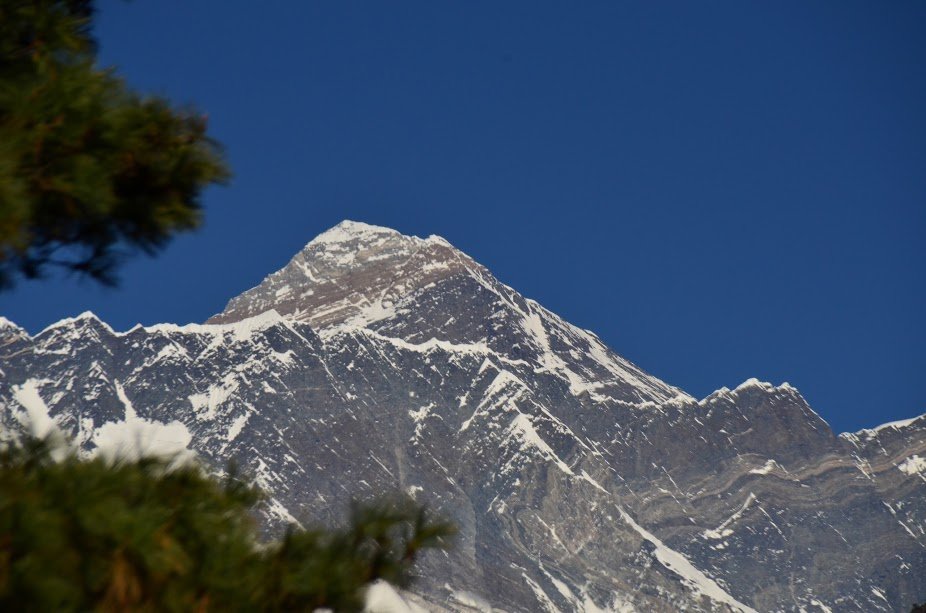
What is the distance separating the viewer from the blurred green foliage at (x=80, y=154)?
662cm

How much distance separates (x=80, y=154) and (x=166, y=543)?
6.95ft

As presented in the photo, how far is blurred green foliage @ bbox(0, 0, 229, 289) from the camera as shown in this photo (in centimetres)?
662

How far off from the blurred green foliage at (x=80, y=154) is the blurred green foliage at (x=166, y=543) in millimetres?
1120

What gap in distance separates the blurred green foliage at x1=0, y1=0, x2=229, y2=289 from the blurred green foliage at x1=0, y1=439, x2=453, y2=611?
1.12 metres

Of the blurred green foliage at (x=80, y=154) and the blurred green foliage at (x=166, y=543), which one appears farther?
the blurred green foliage at (x=80, y=154)

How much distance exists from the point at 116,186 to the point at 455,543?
267 cm

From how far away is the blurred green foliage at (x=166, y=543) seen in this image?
5340mm

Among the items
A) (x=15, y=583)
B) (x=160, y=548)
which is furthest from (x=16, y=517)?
(x=160, y=548)

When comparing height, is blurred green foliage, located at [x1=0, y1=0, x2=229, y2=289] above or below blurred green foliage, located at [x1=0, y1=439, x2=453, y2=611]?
above

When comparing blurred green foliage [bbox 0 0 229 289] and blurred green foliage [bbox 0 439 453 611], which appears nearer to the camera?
blurred green foliage [bbox 0 439 453 611]

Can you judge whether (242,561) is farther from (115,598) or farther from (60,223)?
(60,223)

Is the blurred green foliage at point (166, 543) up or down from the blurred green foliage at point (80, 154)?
down

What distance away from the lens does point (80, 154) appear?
7066 mm

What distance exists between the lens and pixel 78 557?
18.5ft
